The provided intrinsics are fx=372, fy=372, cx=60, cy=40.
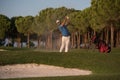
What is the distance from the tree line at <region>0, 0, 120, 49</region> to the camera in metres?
55.3

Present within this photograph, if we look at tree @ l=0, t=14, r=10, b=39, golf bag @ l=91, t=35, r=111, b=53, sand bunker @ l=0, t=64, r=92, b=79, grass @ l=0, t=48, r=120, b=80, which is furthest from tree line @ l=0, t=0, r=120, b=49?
sand bunker @ l=0, t=64, r=92, b=79

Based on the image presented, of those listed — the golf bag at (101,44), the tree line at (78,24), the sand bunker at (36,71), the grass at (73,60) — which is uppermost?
the tree line at (78,24)

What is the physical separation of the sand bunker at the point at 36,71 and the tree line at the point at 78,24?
1396 inches

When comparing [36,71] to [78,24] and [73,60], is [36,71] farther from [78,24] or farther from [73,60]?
[78,24]

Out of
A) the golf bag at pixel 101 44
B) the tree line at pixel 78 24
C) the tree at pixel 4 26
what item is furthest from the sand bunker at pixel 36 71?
the tree at pixel 4 26

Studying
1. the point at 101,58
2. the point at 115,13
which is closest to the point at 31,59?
the point at 101,58

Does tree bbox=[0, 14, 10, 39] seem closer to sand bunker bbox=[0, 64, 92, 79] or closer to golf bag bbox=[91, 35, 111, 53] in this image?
golf bag bbox=[91, 35, 111, 53]

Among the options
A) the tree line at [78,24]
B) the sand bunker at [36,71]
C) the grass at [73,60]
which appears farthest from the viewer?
the tree line at [78,24]

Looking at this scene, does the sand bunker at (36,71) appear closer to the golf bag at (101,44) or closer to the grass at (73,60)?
the grass at (73,60)

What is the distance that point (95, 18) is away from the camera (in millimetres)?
58656

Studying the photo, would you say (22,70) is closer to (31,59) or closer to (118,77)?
(31,59)

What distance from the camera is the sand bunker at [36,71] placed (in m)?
18.0

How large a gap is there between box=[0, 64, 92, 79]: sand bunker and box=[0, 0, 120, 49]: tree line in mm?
35455

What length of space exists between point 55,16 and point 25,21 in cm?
2016
